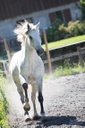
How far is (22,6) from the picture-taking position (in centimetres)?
4603

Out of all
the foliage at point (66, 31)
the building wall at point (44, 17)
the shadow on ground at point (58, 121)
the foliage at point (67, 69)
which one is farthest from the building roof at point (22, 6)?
the shadow on ground at point (58, 121)

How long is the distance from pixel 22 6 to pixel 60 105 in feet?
116

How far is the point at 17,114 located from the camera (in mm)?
11312

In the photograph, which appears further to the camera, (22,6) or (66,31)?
(22,6)

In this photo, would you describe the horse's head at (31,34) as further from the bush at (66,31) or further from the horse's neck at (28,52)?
the bush at (66,31)

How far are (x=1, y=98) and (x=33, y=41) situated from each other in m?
1.35

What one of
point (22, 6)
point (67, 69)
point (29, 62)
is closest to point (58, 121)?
point (29, 62)

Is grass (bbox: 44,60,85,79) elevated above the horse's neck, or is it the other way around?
the horse's neck

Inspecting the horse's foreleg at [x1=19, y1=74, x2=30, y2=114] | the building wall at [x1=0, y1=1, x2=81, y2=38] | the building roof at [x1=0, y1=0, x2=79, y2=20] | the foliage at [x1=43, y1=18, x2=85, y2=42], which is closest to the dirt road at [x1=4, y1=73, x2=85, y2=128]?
the horse's foreleg at [x1=19, y1=74, x2=30, y2=114]

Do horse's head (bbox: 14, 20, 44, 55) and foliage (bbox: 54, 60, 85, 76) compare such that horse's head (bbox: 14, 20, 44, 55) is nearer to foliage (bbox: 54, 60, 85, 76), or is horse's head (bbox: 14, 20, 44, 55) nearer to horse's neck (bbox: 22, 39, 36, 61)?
horse's neck (bbox: 22, 39, 36, 61)

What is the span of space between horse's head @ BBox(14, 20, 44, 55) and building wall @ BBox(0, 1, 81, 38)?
109 feet

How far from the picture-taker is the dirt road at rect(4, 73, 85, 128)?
381 inches

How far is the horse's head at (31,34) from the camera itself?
32.5 ft

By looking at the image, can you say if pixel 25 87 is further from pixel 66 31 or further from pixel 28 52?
pixel 66 31
